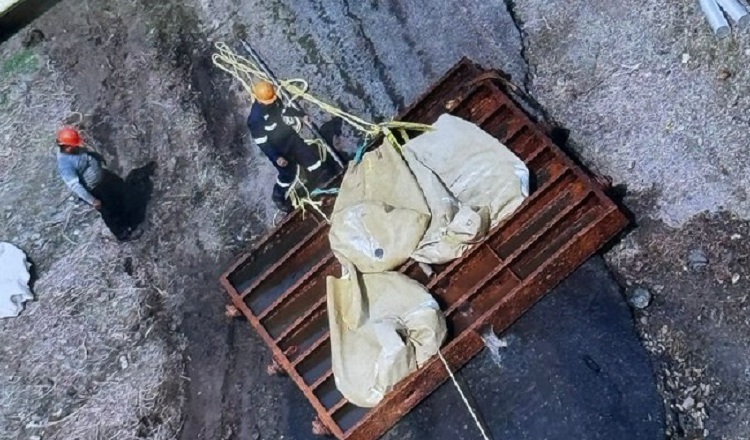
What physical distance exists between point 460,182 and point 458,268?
0.69 meters

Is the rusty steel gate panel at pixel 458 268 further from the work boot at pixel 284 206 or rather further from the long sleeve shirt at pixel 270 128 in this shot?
the long sleeve shirt at pixel 270 128

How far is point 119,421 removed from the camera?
8.59 metres

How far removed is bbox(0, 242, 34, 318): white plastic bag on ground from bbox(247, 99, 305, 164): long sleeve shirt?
2.70 metres

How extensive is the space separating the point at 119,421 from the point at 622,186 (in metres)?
4.48

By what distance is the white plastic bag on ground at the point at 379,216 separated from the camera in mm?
7879

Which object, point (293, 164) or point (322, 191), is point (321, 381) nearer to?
point (322, 191)

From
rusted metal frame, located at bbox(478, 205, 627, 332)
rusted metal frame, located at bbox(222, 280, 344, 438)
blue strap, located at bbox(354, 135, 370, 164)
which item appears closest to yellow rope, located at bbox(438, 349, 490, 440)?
rusted metal frame, located at bbox(478, 205, 627, 332)

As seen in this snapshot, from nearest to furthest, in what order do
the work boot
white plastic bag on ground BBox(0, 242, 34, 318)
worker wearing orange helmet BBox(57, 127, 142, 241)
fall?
the work boot
worker wearing orange helmet BBox(57, 127, 142, 241)
white plastic bag on ground BBox(0, 242, 34, 318)

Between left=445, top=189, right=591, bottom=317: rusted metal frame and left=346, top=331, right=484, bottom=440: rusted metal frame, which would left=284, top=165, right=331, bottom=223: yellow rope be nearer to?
left=445, top=189, right=591, bottom=317: rusted metal frame

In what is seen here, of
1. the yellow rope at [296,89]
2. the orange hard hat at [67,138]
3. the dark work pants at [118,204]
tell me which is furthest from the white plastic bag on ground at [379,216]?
the orange hard hat at [67,138]

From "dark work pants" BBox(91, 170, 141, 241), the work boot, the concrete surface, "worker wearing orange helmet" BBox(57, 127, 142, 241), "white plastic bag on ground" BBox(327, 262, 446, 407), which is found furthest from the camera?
"dark work pants" BBox(91, 170, 141, 241)

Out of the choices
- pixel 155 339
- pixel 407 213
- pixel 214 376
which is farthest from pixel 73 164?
pixel 407 213

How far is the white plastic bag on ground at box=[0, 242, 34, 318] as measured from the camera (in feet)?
30.6

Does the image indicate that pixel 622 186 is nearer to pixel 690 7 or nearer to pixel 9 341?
pixel 690 7
